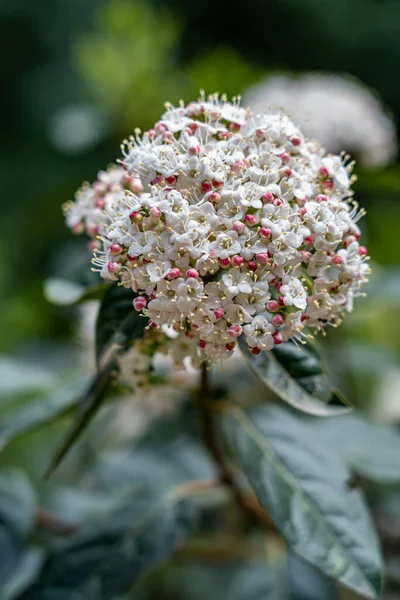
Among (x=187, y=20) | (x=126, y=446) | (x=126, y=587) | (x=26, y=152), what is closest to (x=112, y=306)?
(x=126, y=587)

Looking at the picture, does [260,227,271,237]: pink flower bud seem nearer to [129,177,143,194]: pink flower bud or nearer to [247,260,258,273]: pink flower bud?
[247,260,258,273]: pink flower bud

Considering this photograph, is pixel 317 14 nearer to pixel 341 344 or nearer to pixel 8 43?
pixel 8 43

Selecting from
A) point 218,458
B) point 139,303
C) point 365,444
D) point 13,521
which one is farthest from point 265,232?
point 13,521

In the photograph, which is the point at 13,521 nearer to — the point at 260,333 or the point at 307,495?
the point at 307,495

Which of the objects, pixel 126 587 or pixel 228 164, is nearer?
pixel 228 164

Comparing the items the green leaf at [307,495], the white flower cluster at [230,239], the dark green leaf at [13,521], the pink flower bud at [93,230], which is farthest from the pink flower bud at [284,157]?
the dark green leaf at [13,521]

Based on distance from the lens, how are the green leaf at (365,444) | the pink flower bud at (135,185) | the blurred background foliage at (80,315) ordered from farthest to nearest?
the blurred background foliage at (80,315) → the green leaf at (365,444) → the pink flower bud at (135,185)

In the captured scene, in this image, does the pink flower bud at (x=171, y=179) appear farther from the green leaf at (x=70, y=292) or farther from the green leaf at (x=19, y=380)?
the green leaf at (x=19, y=380)
